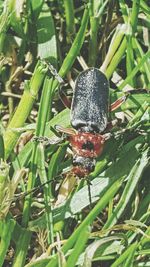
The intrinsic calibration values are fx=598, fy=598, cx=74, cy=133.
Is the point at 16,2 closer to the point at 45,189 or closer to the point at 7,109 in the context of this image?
the point at 7,109

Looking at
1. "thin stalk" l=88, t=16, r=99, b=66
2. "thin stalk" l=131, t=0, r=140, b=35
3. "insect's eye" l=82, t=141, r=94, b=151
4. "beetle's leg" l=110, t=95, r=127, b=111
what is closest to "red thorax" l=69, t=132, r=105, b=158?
"insect's eye" l=82, t=141, r=94, b=151

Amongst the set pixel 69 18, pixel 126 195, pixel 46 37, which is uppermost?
pixel 69 18

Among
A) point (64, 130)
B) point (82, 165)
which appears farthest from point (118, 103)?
point (82, 165)

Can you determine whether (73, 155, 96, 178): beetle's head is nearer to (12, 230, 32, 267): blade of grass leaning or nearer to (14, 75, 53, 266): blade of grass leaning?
(14, 75, 53, 266): blade of grass leaning

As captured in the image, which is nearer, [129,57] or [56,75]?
[56,75]

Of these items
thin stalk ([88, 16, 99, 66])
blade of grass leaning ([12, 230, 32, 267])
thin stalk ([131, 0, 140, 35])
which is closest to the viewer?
blade of grass leaning ([12, 230, 32, 267])

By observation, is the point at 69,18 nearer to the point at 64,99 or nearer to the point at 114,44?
the point at 114,44

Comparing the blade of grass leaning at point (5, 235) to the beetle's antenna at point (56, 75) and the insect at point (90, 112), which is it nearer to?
the insect at point (90, 112)
